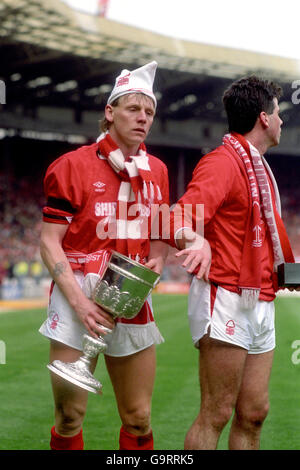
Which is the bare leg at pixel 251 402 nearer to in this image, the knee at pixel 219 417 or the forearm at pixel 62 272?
the knee at pixel 219 417

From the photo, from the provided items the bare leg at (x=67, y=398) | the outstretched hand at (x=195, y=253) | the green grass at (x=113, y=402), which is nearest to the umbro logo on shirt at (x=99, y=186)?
the outstretched hand at (x=195, y=253)

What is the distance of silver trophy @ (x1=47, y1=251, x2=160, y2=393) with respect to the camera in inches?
117

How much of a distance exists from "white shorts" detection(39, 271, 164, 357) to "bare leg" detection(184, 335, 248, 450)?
0.40 meters

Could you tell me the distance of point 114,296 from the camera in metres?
3.01

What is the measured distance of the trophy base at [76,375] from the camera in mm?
2963

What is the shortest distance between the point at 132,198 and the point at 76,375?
89cm

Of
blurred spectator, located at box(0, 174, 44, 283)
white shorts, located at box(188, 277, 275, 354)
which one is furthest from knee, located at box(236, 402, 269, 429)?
blurred spectator, located at box(0, 174, 44, 283)

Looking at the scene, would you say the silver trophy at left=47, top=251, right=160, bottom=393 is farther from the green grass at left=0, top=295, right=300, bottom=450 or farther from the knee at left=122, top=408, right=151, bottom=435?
the green grass at left=0, top=295, right=300, bottom=450

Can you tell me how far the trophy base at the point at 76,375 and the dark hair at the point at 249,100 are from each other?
137cm

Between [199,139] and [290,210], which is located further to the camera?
[290,210]

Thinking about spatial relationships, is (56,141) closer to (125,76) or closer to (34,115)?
(34,115)
